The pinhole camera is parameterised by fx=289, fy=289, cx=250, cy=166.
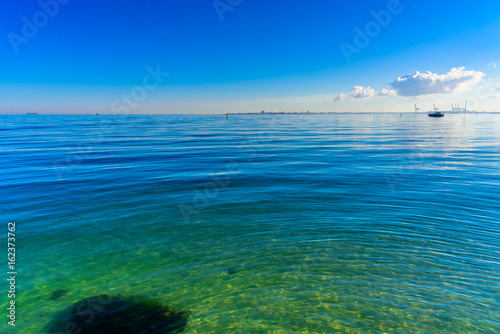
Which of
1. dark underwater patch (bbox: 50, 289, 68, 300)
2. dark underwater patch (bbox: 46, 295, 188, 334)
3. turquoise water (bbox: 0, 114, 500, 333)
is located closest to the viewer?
dark underwater patch (bbox: 46, 295, 188, 334)

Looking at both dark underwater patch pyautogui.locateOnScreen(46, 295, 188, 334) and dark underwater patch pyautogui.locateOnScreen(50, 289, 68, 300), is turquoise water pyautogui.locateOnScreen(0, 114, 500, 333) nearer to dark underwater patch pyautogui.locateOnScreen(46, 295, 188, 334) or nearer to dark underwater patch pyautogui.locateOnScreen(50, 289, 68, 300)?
dark underwater patch pyautogui.locateOnScreen(50, 289, 68, 300)

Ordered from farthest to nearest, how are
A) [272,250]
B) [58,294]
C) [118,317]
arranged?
1. [272,250]
2. [58,294]
3. [118,317]

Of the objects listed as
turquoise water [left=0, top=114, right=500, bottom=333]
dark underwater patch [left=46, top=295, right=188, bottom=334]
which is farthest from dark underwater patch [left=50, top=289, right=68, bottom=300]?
dark underwater patch [left=46, top=295, right=188, bottom=334]

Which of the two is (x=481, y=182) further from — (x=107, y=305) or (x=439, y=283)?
(x=107, y=305)

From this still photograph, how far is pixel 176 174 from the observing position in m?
24.5

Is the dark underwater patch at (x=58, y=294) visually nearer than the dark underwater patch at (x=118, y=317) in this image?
No

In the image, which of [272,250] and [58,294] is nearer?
[58,294]

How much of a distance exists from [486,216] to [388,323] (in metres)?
10.9

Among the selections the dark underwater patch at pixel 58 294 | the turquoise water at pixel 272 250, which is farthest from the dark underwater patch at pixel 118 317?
the dark underwater patch at pixel 58 294

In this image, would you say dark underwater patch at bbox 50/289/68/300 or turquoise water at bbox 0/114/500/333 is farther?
dark underwater patch at bbox 50/289/68/300

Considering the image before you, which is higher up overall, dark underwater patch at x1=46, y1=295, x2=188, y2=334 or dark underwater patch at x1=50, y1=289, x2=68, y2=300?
dark underwater patch at x1=50, y1=289, x2=68, y2=300

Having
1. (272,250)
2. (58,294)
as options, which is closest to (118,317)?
(58,294)

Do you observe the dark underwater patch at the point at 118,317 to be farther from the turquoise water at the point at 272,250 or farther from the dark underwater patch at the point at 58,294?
the dark underwater patch at the point at 58,294

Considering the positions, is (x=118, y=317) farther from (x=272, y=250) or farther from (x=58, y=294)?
(x=272, y=250)
